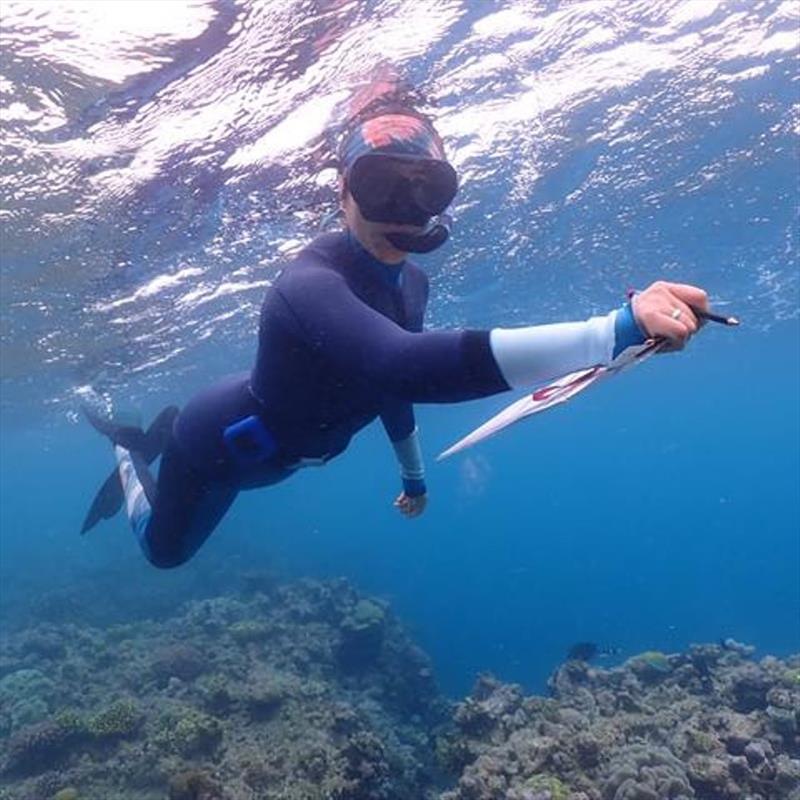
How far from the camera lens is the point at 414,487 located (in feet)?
25.9

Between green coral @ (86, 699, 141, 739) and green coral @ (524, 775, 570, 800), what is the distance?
6.77m

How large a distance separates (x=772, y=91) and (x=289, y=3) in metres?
10.8

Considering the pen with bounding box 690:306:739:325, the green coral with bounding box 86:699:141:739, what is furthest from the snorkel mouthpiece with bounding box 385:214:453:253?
the green coral with bounding box 86:699:141:739

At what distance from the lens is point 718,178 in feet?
64.0

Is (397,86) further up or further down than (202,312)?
further up

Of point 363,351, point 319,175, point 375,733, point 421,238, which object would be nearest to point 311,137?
point 319,175

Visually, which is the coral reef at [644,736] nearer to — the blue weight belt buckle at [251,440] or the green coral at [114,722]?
the blue weight belt buckle at [251,440]

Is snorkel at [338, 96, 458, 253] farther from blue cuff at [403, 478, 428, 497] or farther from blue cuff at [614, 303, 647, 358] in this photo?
blue cuff at [403, 478, 428, 497]

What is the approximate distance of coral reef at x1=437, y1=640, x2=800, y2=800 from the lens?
7715mm

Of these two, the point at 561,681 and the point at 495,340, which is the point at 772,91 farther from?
the point at 495,340

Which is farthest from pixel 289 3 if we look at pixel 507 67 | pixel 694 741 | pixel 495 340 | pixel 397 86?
pixel 694 741

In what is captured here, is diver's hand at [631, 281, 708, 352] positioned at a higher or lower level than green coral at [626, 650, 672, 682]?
higher

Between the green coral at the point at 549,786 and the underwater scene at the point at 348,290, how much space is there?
0.32ft

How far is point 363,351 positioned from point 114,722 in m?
10.3
